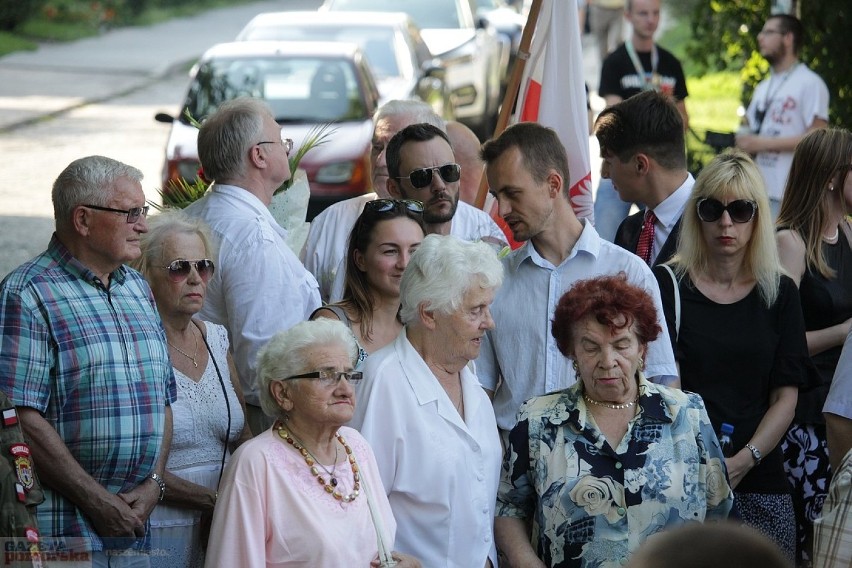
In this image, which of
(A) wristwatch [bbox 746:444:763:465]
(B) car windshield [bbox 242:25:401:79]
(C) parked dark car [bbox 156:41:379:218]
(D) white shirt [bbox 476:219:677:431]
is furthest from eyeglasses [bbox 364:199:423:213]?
(B) car windshield [bbox 242:25:401:79]

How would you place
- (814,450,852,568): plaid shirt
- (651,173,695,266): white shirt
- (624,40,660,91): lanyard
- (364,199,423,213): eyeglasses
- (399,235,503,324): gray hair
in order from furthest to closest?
(624,40,660,91): lanyard, (651,173,695,266): white shirt, (364,199,423,213): eyeglasses, (399,235,503,324): gray hair, (814,450,852,568): plaid shirt

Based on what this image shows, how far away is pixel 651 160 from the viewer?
5816 millimetres

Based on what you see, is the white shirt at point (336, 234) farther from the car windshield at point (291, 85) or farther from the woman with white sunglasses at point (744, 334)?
the car windshield at point (291, 85)

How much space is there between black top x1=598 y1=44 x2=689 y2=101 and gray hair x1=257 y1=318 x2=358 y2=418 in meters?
6.80

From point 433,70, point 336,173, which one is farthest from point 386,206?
point 433,70

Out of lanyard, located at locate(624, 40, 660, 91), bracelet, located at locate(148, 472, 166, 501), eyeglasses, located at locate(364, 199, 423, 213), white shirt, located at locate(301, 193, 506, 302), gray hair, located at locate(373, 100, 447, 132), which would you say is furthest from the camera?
lanyard, located at locate(624, 40, 660, 91)

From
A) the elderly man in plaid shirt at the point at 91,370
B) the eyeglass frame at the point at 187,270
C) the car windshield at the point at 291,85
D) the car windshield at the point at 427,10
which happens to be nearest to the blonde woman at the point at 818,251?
the eyeglass frame at the point at 187,270

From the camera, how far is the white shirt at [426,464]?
4.27 m

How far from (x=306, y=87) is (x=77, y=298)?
29.2ft

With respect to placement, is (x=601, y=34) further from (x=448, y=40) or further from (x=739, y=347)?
(x=739, y=347)

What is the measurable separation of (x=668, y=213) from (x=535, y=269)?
1.15 meters

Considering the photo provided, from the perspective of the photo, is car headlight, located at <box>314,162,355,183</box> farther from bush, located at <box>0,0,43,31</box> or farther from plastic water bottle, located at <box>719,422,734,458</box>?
bush, located at <box>0,0,43,31</box>

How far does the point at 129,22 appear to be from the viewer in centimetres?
3141

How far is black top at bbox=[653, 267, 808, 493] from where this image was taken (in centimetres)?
502
